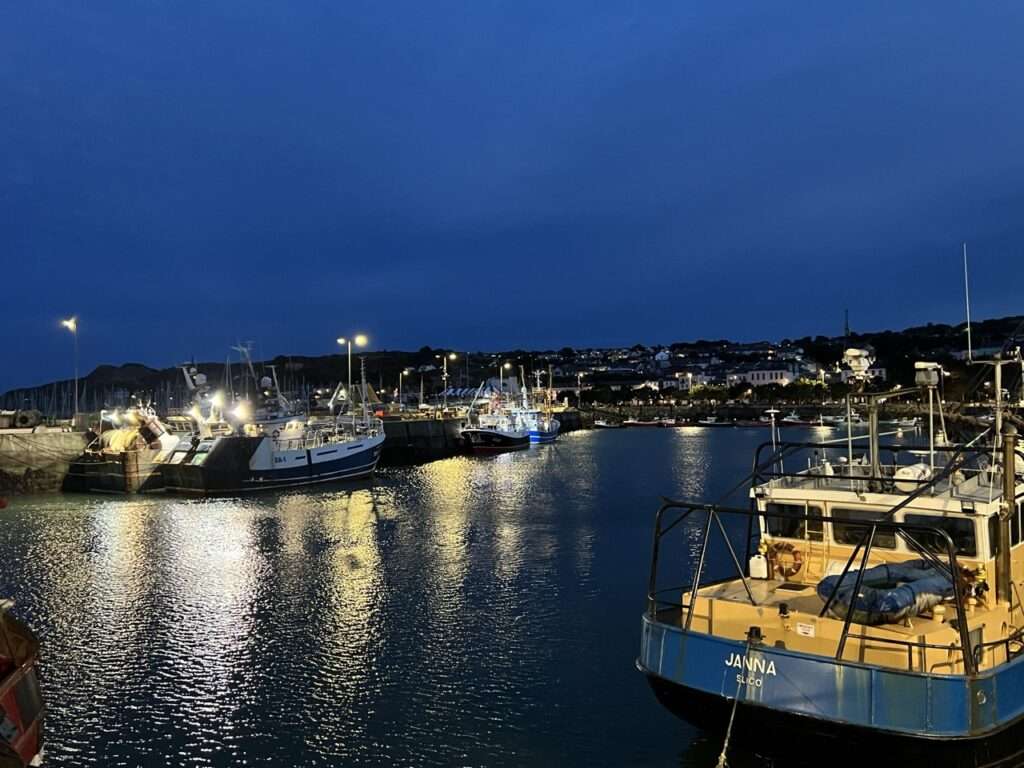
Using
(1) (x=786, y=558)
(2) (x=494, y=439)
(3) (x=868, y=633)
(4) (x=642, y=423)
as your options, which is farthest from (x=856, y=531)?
(4) (x=642, y=423)

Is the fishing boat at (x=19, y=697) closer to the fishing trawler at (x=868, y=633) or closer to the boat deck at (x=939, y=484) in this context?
the fishing trawler at (x=868, y=633)

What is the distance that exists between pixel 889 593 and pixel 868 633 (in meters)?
0.60

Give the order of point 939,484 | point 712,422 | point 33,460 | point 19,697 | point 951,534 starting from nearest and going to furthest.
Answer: point 19,697
point 951,534
point 939,484
point 33,460
point 712,422

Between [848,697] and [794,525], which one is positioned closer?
[848,697]

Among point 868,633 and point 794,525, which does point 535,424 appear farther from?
point 868,633

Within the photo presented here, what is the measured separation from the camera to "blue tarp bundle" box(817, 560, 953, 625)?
35.2 ft

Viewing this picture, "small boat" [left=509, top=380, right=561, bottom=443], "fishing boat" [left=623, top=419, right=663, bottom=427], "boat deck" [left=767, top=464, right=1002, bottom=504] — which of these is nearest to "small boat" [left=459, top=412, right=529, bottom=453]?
"small boat" [left=509, top=380, right=561, bottom=443]

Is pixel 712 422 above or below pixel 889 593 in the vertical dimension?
below

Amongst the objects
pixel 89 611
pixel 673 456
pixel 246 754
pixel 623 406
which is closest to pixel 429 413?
pixel 673 456

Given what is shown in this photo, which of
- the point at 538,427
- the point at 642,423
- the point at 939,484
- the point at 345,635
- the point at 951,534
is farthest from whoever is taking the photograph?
the point at 642,423

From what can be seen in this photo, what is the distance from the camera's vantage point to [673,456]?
7325 cm

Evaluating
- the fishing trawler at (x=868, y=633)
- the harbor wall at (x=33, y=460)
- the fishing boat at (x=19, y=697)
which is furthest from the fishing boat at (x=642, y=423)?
the fishing boat at (x=19, y=697)

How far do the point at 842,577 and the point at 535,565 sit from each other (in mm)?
16805

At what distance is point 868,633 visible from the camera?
10.7 meters
